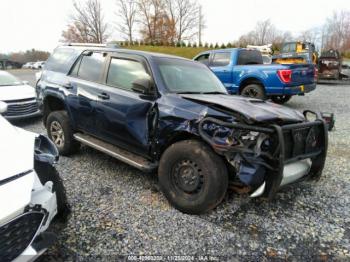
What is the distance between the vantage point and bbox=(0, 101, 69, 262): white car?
5.69 ft

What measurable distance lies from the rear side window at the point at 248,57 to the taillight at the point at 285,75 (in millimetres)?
1629

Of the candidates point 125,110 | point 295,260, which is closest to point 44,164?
point 125,110

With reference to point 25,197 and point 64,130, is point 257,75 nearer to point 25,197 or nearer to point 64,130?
point 64,130

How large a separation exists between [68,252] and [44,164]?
82 centimetres

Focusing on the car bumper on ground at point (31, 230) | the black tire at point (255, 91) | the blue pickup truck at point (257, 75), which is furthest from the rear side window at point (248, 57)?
the car bumper on ground at point (31, 230)

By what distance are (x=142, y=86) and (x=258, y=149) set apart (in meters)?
1.59

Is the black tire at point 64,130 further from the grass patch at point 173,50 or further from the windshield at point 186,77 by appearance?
the grass patch at point 173,50

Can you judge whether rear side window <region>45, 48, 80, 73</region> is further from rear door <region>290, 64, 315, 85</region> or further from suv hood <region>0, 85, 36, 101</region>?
rear door <region>290, 64, 315, 85</region>

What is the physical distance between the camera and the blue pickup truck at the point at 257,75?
25.9ft

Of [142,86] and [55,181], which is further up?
[142,86]

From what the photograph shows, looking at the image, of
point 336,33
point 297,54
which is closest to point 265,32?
point 336,33

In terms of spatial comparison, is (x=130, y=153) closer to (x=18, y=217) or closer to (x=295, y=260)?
(x=18, y=217)

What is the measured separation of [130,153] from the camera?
374cm

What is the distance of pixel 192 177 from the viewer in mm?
3043
